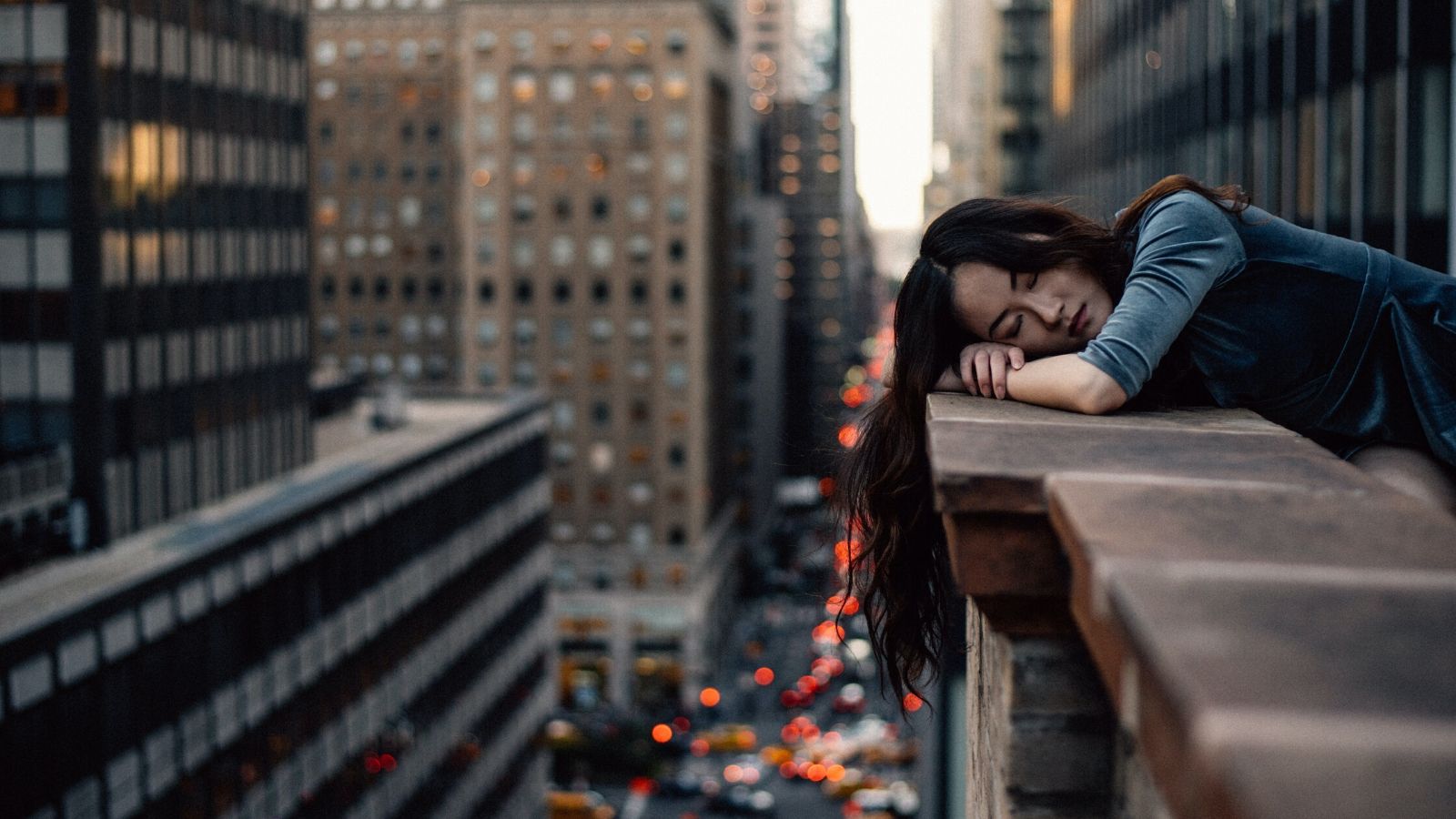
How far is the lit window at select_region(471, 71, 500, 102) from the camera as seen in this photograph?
81000 millimetres

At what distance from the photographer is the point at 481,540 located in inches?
1998

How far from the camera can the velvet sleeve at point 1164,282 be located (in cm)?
449

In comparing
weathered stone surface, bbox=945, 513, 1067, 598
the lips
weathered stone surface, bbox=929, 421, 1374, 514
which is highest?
the lips

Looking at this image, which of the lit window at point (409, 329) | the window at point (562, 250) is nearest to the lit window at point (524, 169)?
the window at point (562, 250)

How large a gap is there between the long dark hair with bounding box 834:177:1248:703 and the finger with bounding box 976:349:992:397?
20 cm

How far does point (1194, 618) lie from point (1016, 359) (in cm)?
298

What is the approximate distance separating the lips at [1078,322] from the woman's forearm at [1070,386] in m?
0.47

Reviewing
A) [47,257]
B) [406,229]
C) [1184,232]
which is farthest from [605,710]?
[1184,232]

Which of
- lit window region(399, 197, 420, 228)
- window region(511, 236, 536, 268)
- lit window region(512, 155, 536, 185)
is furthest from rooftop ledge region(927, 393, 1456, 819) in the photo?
lit window region(399, 197, 420, 228)

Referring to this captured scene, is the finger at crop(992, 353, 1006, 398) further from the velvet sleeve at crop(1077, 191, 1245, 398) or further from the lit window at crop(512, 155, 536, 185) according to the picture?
the lit window at crop(512, 155, 536, 185)

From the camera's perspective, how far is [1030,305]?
201 inches

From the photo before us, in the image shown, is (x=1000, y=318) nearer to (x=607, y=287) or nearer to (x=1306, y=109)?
(x=1306, y=109)

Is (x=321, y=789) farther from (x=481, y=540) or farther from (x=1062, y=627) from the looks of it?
(x=1062, y=627)

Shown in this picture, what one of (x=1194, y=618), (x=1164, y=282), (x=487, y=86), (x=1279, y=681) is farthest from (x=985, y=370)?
(x=487, y=86)
